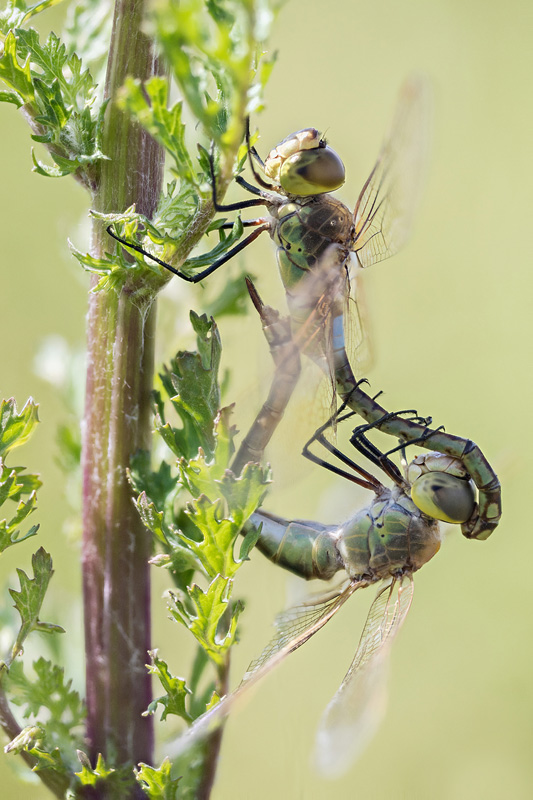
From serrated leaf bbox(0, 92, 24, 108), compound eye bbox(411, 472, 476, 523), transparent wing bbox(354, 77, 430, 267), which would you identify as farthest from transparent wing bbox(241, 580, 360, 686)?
serrated leaf bbox(0, 92, 24, 108)

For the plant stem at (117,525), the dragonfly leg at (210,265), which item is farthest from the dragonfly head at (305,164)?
the plant stem at (117,525)

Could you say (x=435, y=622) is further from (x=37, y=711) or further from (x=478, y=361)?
(x=37, y=711)

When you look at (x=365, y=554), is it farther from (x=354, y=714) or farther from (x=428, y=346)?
(x=428, y=346)

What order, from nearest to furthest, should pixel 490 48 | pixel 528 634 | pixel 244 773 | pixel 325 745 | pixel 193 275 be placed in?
pixel 325 745 → pixel 193 275 → pixel 244 773 → pixel 528 634 → pixel 490 48

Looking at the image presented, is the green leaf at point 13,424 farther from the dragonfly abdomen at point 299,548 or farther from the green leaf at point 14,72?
the dragonfly abdomen at point 299,548

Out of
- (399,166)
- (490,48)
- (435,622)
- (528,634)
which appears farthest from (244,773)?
(490,48)

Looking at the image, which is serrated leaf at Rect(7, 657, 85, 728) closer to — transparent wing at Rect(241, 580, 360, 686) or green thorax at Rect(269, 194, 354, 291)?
transparent wing at Rect(241, 580, 360, 686)
